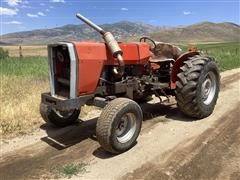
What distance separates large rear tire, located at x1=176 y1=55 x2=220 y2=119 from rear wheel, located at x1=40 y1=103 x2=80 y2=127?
225cm

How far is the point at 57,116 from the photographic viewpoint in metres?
7.49

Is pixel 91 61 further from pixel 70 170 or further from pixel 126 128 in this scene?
pixel 70 170

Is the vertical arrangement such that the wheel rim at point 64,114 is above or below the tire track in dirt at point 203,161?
above

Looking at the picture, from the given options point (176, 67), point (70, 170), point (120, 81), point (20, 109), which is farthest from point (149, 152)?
point (20, 109)

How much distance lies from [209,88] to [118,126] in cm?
314

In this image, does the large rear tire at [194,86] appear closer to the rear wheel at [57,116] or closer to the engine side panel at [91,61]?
the engine side panel at [91,61]

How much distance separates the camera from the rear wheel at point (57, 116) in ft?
24.2

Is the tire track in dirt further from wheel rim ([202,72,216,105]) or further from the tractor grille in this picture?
the tractor grille

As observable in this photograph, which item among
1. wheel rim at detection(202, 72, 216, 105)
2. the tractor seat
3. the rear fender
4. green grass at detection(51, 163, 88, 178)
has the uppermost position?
the tractor seat

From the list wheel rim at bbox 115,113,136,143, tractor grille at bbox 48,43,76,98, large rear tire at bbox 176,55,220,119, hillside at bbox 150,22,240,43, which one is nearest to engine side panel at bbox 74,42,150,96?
tractor grille at bbox 48,43,76,98

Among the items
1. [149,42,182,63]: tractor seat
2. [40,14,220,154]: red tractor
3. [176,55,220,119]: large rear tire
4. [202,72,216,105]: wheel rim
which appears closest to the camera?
[40,14,220,154]: red tractor

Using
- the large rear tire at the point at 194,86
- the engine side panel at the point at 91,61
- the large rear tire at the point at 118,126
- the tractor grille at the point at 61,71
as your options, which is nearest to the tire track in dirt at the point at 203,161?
the large rear tire at the point at 118,126

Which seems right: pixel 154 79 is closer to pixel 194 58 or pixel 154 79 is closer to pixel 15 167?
pixel 194 58

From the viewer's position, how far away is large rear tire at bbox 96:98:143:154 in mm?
5816
